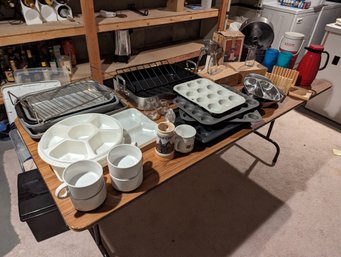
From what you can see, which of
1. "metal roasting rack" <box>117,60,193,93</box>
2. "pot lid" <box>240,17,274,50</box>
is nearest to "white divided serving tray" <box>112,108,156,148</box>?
"metal roasting rack" <box>117,60,193,93</box>

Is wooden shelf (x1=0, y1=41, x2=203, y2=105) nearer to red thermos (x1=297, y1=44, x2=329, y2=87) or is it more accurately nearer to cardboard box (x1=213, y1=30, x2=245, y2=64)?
cardboard box (x1=213, y1=30, x2=245, y2=64)

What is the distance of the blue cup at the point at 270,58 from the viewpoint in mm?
1538

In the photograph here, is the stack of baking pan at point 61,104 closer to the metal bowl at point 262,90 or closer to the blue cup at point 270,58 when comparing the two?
the metal bowl at point 262,90

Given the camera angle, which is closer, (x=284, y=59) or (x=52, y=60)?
(x=284, y=59)

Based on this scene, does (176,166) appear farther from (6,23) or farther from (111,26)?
(6,23)

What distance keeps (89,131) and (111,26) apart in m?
1.23

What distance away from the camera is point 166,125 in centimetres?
89

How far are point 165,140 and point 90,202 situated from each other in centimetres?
32

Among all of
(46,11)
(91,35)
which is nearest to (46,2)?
(46,11)

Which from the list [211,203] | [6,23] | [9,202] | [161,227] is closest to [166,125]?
[161,227]

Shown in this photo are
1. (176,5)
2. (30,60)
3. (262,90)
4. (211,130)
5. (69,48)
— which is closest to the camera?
(211,130)

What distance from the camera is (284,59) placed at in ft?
4.92

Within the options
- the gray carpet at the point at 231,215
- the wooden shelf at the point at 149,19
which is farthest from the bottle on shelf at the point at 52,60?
the gray carpet at the point at 231,215

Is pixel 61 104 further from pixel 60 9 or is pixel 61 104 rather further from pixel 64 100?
pixel 60 9
